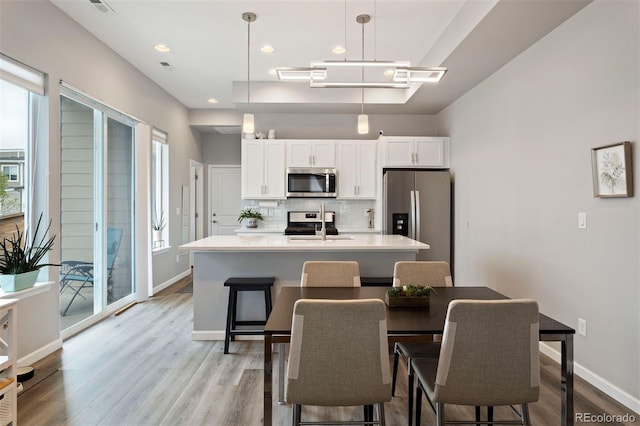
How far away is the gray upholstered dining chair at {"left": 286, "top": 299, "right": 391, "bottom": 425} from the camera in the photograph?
152 centimetres

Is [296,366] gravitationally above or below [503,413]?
above

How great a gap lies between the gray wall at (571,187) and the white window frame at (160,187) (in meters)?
4.37

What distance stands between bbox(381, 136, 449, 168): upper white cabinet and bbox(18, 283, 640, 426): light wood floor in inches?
120

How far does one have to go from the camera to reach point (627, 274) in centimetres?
236

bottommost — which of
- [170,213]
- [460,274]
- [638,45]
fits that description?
[460,274]

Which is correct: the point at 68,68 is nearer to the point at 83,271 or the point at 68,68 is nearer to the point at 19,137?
the point at 19,137

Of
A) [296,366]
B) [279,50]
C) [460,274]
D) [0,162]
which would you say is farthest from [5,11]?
[460,274]

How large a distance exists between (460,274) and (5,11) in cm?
510

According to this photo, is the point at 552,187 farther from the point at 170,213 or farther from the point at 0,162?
the point at 170,213

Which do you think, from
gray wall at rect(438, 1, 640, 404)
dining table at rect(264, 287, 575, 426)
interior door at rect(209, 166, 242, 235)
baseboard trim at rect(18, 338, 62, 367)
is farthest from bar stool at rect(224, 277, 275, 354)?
interior door at rect(209, 166, 242, 235)

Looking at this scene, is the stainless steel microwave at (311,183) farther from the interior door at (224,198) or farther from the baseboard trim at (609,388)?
the baseboard trim at (609,388)

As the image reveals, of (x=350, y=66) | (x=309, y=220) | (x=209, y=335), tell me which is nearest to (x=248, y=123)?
(x=350, y=66)

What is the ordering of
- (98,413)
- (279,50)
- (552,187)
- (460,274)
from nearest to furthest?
(98,413), (552,187), (279,50), (460,274)

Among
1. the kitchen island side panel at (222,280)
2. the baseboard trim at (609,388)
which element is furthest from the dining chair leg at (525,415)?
the kitchen island side panel at (222,280)
